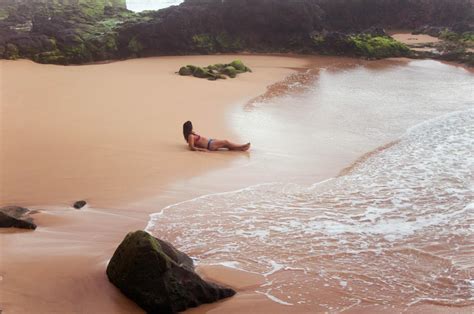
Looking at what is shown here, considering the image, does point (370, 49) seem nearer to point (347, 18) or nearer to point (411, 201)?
point (347, 18)

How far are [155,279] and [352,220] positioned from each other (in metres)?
3.02

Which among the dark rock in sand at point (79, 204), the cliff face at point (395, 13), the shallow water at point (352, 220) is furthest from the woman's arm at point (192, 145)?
the cliff face at point (395, 13)

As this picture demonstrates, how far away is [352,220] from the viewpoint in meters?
6.06

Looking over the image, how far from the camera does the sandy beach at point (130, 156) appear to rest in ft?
13.9


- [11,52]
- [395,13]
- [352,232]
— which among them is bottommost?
[352,232]

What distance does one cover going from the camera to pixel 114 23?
969 inches

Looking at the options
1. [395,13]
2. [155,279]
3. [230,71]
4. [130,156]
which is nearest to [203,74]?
[230,71]

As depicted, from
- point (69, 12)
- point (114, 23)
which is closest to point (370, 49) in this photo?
point (114, 23)

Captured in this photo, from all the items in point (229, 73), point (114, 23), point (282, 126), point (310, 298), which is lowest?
point (310, 298)

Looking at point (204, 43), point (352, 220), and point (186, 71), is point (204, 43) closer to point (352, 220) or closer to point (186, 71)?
point (186, 71)

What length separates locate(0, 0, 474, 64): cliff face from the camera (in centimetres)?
2045

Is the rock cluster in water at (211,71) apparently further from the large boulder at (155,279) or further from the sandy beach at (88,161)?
the large boulder at (155,279)

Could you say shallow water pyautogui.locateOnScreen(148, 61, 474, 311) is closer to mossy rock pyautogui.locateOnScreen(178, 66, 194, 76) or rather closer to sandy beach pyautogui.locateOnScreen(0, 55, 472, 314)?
sandy beach pyautogui.locateOnScreen(0, 55, 472, 314)

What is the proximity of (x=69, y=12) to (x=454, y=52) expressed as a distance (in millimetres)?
18775
